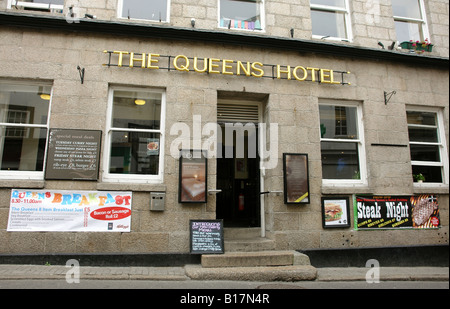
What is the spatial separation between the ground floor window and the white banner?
196 inches

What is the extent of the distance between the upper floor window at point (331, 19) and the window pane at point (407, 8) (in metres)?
1.70

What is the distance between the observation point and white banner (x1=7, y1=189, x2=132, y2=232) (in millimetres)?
6152

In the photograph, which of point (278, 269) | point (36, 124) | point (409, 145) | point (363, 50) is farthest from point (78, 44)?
point (409, 145)

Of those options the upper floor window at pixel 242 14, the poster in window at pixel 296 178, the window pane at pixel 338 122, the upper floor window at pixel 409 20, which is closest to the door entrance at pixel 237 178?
the poster in window at pixel 296 178

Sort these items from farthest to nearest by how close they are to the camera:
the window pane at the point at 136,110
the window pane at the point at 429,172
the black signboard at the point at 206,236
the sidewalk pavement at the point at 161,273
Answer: the window pane at the point at 429,172 < the window pane at the point at 136,110 < the black signboard at the point at 206,236 < the sidewalk pavement at the point at 161,273

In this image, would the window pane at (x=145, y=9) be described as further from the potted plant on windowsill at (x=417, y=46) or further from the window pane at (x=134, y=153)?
the potted plant on windowsill at (x=417, y=46)

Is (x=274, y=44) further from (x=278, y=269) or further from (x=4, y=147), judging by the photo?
(x=4, y=147)

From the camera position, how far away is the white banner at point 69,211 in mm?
6152

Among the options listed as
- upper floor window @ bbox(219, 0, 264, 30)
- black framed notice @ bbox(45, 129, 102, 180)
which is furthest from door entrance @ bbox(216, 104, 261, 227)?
black framed notice @ bbox(45, 129, 102, 180)

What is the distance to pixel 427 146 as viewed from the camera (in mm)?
8320

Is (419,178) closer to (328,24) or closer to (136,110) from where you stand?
(328,24)

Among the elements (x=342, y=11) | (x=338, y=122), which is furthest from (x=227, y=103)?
(x=342, y=11)

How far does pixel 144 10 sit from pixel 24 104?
3650 millimetres

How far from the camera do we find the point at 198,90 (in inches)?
280
